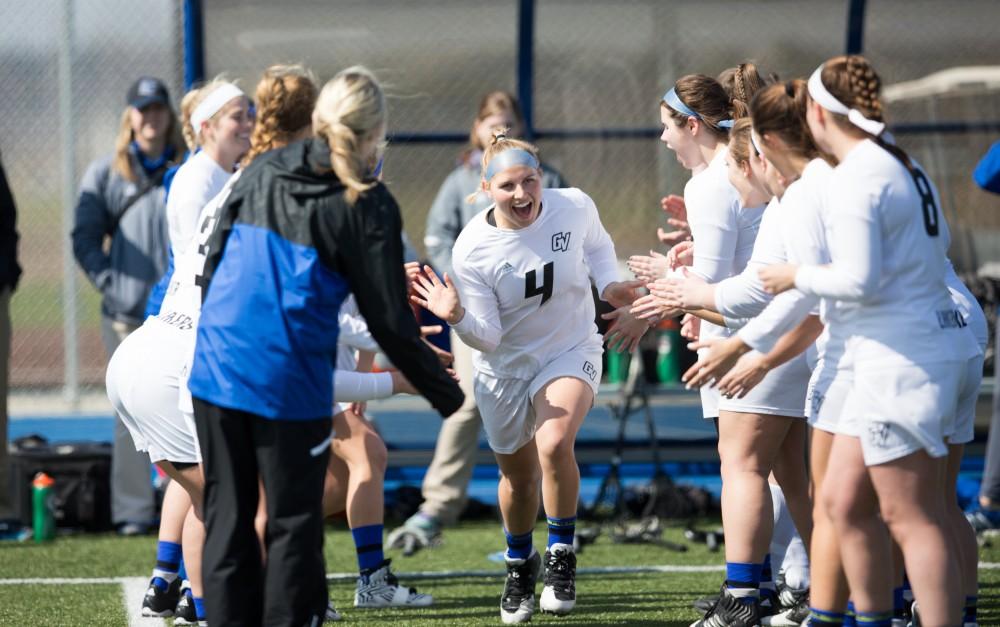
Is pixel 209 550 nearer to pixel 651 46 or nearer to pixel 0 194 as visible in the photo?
pixel 0 194

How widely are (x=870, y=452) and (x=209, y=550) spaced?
1.74 metres

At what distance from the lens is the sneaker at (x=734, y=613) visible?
4625 mm

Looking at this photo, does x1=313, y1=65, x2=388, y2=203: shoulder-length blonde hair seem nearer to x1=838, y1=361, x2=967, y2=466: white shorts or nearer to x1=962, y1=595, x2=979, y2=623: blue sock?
x1=838, y1=361, x2=967, y2=466: white shorts

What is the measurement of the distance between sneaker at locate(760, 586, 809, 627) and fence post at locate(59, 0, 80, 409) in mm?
5922

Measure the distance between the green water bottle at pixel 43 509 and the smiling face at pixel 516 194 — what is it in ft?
11.6

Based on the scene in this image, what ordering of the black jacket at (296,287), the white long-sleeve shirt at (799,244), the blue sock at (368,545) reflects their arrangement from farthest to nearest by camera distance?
1. the blue sock at (368,545)
2. the white long-sleeve shirt at (799,244)
3. the black jacket at (296,287)

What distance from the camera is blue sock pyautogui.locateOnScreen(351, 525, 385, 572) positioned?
18.1 ft

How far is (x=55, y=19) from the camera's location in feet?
32.0

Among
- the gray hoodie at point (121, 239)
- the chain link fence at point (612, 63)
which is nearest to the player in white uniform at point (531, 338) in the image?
the gray hoodie at point (121, 239)

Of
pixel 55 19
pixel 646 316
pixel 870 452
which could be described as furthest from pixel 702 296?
pixel 55 19

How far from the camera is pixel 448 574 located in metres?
6.48

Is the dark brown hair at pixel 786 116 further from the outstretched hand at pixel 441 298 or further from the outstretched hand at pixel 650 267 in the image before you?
the outstretched hand at pixel 441 298

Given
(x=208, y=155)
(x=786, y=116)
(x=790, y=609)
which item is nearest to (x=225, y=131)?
(x=208, y=155)

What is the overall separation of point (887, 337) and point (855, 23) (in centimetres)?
545
